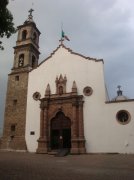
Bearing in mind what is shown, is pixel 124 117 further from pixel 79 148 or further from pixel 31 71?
pixel 31 71

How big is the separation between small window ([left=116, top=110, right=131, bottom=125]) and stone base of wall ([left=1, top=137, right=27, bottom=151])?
1051cm

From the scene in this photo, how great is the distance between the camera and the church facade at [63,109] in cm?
2038

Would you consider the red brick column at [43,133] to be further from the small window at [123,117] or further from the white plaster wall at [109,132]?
the small window at [123,117]

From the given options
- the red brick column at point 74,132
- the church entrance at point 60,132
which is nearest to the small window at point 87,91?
the red brick column at point 74,132

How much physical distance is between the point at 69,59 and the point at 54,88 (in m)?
3.91

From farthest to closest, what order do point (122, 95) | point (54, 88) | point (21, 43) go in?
point (122, 95) < point (21, 43) < point (54, 88)

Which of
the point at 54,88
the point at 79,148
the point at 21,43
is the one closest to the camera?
the point at 79,148

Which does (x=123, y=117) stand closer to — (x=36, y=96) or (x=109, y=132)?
(x=109, y=132)

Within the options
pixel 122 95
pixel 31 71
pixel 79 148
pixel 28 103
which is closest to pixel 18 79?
pixel 31 71

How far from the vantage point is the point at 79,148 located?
794 inches

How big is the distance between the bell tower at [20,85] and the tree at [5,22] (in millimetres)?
16261

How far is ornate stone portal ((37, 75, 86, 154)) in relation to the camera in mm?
21258

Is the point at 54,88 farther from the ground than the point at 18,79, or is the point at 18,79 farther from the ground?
the point at 18,79

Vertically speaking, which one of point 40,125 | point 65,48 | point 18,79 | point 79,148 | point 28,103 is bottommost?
point 79,148
